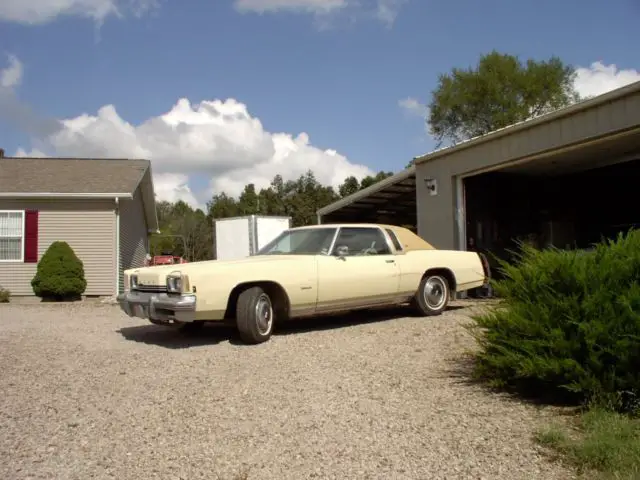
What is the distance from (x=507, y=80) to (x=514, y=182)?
26.7m

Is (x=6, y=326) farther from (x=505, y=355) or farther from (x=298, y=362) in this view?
(x=505, y=355)

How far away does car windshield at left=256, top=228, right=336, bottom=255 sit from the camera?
827 cm

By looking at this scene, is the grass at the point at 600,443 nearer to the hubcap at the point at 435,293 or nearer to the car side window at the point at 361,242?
the car side window at the point at 361,242

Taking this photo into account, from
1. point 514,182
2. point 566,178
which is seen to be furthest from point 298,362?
point 566,178

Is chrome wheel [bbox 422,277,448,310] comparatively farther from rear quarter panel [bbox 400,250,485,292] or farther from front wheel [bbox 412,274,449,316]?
rear quarter panel [bbox 400,250,485,292]

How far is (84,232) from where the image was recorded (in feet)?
51.4

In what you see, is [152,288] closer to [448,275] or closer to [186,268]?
[186,268]

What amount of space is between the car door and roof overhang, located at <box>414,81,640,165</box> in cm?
373

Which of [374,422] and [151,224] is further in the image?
[151,224]

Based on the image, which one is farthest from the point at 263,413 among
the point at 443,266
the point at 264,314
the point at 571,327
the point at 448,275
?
the point at 448,275

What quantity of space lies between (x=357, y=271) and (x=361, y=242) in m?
0.70

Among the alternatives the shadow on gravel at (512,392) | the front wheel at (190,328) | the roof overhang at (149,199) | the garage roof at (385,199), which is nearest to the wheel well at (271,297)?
the front wheel at (190,328)

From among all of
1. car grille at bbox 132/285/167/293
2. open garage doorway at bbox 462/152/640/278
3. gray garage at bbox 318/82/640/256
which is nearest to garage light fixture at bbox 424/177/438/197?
gray garage at bbox 318/82/640/256

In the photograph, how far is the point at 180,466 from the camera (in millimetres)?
3535
